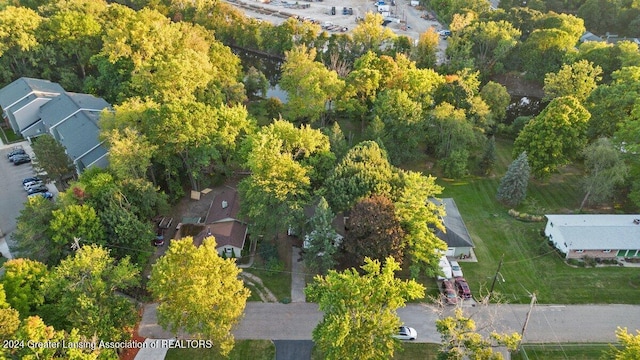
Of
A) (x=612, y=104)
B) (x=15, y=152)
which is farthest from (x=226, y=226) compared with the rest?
(x=612, y=104)

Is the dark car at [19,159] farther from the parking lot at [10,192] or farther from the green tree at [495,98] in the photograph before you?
the green tree at [495,98]

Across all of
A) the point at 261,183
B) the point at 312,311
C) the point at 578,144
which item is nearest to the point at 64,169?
the point at 261,183

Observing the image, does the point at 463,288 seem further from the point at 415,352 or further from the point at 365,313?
the point at 365,313

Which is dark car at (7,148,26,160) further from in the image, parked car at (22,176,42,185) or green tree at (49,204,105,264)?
green tree at (49,204,105,264)

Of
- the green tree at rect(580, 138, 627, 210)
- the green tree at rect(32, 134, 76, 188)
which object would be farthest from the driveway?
the green tree at rect(580, 138, 627, 210)

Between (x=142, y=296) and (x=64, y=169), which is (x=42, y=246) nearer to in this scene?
(x=142, y=296)

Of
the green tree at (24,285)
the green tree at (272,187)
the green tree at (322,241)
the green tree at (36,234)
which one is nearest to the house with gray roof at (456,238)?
the green tree at (322,241)
